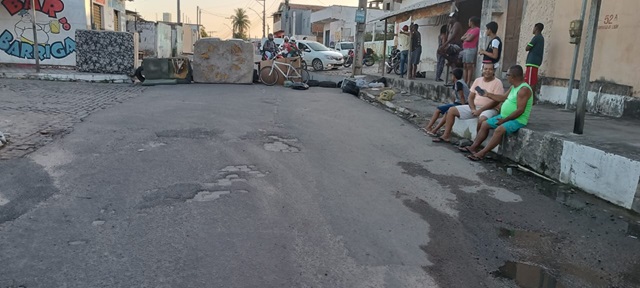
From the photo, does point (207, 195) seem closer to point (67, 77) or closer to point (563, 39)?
point (563, 39)

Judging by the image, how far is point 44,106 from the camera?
9.65 meters

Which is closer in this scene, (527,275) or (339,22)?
(527,275)

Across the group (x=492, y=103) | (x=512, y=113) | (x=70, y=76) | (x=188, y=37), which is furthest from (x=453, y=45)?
(x=188, y=37)

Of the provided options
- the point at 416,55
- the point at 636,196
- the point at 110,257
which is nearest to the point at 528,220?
the point at 636,196

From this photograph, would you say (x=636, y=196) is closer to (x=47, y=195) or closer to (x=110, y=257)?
(x=110, y=257)

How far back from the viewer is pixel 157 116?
901 cm

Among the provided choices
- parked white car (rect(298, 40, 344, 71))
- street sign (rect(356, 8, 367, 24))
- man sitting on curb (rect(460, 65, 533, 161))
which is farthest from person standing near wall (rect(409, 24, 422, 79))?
parked white car (rect(298, 40, 344, 71))

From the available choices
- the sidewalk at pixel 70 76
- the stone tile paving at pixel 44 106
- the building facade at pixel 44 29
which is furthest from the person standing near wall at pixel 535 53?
the building facade at pixel 44 29

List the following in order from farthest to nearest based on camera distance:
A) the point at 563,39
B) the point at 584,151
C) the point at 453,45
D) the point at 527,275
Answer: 1. the point at 453,45
2. the point at 563,39
3. the point at 584,151
4. the point at 527,275

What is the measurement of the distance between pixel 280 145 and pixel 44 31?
16.4 m

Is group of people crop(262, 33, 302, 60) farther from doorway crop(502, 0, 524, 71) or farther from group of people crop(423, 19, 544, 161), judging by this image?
group of people crop(423, 19, 544, 161)

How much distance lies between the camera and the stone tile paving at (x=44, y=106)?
22.1ft

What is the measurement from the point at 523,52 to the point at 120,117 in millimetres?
8825

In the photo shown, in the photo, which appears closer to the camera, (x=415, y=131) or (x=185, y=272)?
(x=185, y=272)
